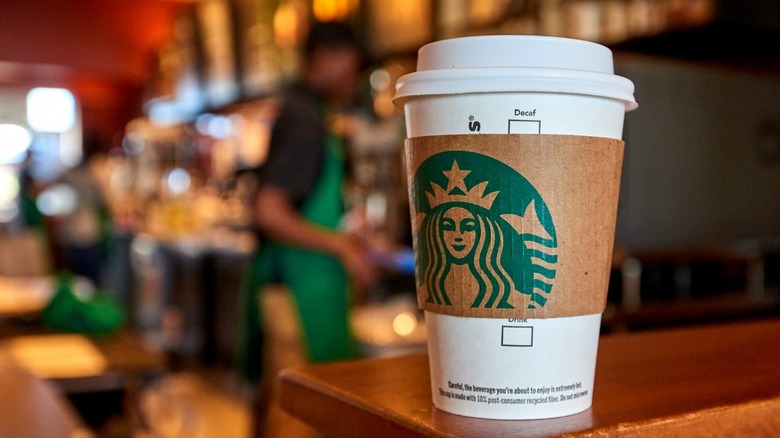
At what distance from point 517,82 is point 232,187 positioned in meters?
6.09

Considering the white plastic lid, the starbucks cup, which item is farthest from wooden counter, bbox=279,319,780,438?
the white plastic lid

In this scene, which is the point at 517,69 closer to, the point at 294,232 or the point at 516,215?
the point at 516,215

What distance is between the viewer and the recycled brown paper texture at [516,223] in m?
0.63

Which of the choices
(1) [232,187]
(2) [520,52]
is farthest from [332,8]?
(2) [520,52]

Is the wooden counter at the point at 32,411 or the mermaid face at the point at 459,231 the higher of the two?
the mermaid face at the point at 459,231

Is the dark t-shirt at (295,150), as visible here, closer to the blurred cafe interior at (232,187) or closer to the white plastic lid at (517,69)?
the blurred cafe interior at (232,187)

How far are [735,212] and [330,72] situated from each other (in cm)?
141

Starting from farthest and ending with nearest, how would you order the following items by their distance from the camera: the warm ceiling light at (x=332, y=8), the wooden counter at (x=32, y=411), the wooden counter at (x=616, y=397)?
the warm ceiling light at (x=332, y=8), the wooden counter at (x=32, y=411), the wooden counter at (x=616, y=397)

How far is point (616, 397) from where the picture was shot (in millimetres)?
709

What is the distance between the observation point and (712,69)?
279 centimetres

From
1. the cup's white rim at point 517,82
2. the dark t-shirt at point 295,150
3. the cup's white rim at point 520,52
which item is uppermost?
the cup's white rim at point 520,52

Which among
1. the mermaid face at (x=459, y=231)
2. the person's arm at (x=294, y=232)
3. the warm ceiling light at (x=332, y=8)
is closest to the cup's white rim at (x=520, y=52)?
the mermaid face at (x=459, y=231)

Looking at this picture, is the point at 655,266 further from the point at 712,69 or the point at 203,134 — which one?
the point at 203,134

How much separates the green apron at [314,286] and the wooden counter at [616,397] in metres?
1.68
